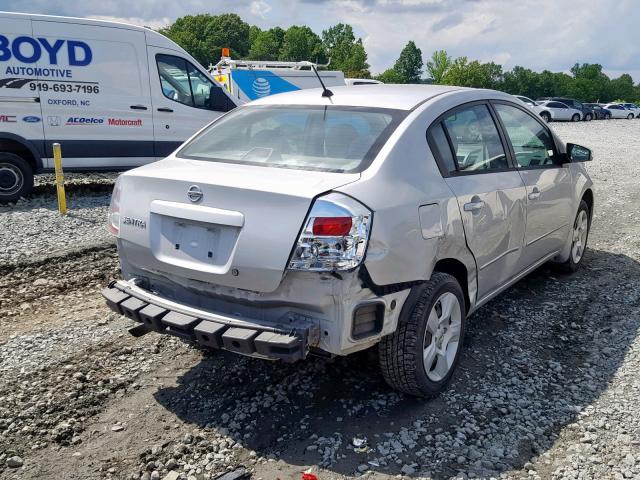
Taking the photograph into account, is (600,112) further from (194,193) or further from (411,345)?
(194,193)

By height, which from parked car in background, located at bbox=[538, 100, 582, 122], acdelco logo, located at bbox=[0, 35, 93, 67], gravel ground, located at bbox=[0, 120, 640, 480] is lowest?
gravel ground, located at bbox=[0, 120, 640, 480]

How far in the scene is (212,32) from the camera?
106 metres

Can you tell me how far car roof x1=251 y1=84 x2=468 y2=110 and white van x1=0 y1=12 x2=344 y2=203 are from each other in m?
6.03

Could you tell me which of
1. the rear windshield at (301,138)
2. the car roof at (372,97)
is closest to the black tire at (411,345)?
the rear windshield at (301,138)

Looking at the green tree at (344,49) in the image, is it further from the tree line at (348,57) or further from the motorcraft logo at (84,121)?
the motorcraft logo at (84,121)

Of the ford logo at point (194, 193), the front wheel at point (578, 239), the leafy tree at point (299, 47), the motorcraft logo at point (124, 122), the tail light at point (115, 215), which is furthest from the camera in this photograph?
the leafy tree at point (299, 47)

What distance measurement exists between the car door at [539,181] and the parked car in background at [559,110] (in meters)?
38.3

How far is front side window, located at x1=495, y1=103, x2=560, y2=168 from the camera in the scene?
4746 mm

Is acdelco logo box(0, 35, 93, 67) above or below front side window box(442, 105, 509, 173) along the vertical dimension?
above

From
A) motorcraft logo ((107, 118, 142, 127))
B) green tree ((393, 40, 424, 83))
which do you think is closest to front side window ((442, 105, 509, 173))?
motorcraft logo ((107, 118, 142, 127))

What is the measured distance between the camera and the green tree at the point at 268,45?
110281mm

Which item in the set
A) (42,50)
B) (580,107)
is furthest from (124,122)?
(580,107)

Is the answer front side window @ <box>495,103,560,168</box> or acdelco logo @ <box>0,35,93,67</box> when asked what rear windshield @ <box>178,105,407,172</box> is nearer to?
front side window @ <box>495,103,560,168</box>

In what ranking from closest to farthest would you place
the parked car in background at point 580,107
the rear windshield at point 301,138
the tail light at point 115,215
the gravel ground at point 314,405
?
the gravel ground at point 314,405
the rear windshield at point 301,138
the tail light at point 115,215
the parked car in background at point 580,107
